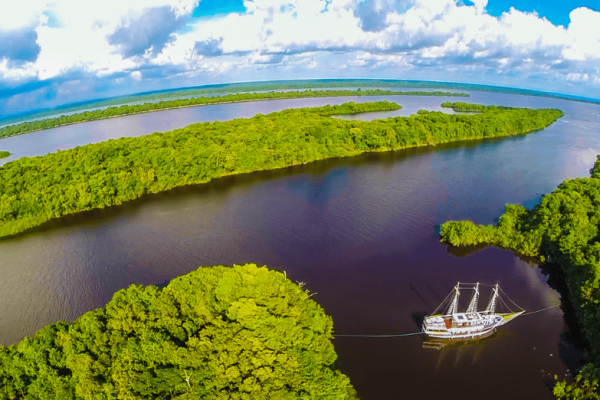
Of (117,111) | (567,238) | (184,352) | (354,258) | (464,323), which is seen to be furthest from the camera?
(117,111)

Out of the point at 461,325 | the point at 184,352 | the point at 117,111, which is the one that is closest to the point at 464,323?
the point at 461,325

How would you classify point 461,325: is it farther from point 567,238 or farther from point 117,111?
point 117,111

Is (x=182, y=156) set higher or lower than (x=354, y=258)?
higher

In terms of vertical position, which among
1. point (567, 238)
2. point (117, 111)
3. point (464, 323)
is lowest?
point (464, 323)

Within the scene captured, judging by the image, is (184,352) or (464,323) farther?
(464,323)

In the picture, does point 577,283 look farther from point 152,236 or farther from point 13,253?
point 13,253

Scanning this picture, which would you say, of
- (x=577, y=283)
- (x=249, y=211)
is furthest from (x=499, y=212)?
(x=249, y=211)

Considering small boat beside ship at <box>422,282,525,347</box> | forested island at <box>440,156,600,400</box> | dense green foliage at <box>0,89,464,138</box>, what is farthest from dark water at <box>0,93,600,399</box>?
dense green foliage at <box>0,89,464,138</box>
